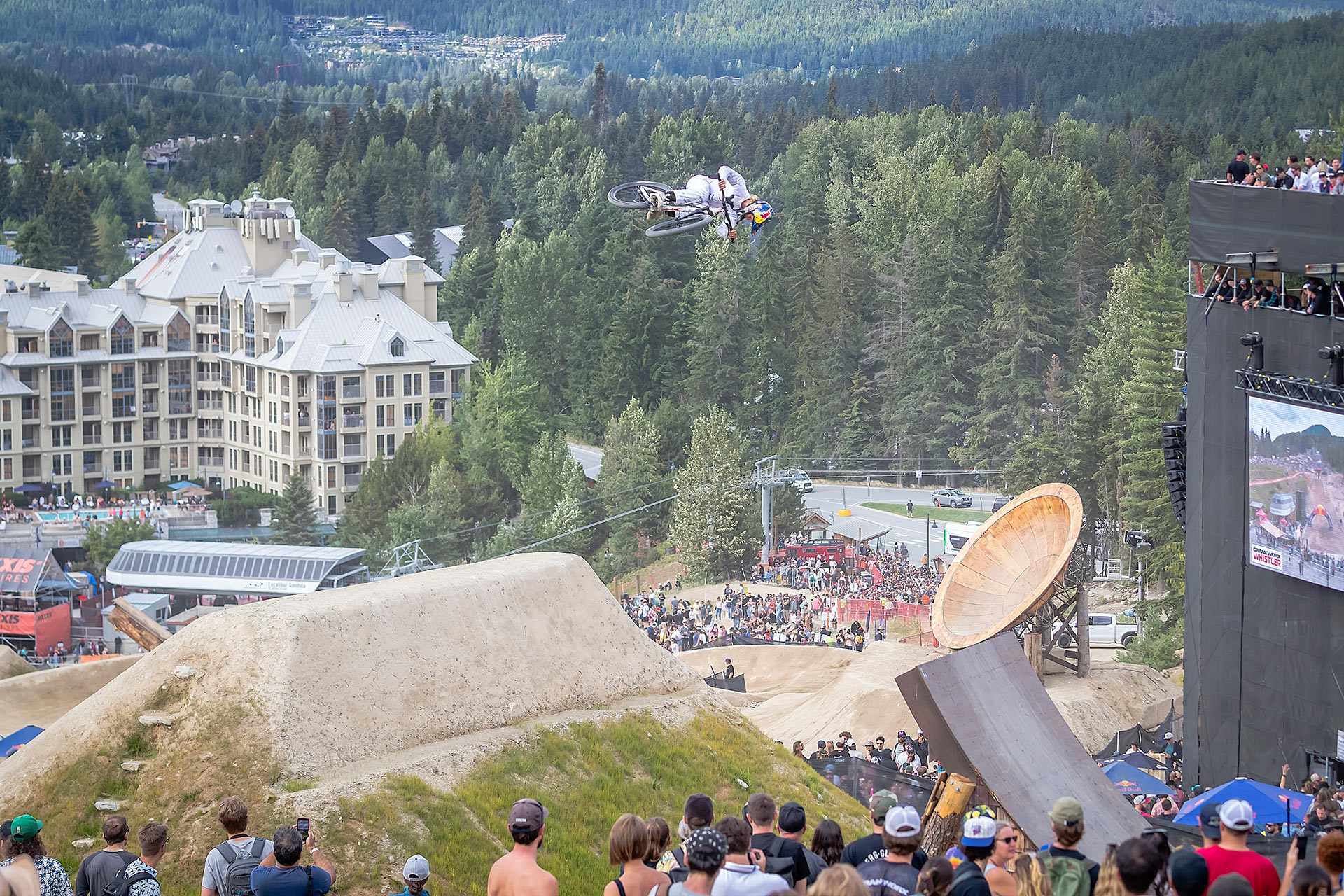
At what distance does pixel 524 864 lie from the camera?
11.7 metres

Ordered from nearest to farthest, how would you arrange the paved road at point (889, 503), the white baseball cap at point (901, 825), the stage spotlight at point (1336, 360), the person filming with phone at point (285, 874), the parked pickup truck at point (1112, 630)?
the white baseball cap at point (901, 825) → the person filming with phone at point (285, 874) → the stage spotlight at point (1336, 360) → the parked pickup truck at point (1112, 630) → the paved road at point (889, 503)

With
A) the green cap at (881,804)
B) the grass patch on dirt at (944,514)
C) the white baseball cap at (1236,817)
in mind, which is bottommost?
the grass patch on dirt at (944,514)

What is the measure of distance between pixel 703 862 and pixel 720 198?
18.0 m

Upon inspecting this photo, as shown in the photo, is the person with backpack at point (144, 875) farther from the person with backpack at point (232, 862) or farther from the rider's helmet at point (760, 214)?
the rider's helmet at point (760, 214)

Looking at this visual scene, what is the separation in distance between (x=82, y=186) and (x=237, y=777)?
13565 centimetres

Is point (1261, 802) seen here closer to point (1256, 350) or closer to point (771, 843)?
point (1256, 350)

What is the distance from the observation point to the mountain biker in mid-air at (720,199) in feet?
88.9

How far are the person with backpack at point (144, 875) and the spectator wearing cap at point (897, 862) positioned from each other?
16.9 ft

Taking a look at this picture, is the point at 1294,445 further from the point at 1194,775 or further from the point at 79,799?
the point at 79,799

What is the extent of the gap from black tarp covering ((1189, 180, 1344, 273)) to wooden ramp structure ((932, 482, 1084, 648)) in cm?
764

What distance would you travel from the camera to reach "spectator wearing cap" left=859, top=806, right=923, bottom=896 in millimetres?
10891

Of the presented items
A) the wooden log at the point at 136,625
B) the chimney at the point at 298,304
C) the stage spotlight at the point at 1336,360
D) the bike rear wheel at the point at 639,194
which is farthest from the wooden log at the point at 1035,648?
the chimney at the point at 298,304

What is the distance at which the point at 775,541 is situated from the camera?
3071 inches

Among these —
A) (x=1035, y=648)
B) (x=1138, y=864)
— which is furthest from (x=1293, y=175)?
(x=1138, y=864)
